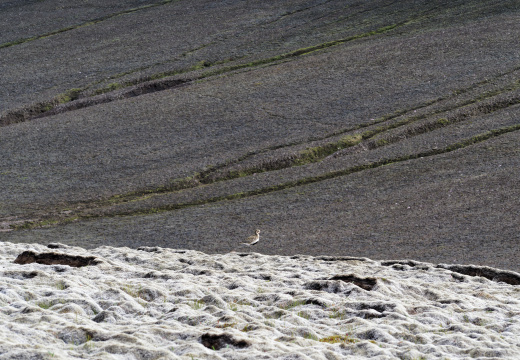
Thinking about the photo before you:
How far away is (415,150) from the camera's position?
22734mm

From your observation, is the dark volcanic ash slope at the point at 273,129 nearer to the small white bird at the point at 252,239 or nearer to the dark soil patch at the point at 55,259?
the small white bird at the point at 252,239

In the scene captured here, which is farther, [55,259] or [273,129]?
[273,129]

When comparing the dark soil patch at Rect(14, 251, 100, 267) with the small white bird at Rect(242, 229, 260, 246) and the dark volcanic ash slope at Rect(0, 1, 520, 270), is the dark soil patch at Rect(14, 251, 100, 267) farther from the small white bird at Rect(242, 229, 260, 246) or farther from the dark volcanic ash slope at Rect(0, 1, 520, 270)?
the small white bird at Rect(242, 229, 260, 246)

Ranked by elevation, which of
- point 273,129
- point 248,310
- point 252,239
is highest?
point 273,129

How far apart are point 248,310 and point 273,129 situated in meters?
17.1

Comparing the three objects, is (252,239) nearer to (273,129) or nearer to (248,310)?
(248,310)

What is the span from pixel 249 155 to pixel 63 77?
15428mm

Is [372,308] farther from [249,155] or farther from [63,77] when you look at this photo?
[63,77]

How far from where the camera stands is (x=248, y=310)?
29.7 feet

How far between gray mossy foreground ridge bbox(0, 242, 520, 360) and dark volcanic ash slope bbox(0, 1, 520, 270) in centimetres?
328

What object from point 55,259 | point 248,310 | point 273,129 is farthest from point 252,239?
point 273,129

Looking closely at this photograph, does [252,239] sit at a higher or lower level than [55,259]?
lower

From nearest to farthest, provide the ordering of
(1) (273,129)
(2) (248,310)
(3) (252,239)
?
(2) (248,310), (3) (252,239), (1) (273,129)

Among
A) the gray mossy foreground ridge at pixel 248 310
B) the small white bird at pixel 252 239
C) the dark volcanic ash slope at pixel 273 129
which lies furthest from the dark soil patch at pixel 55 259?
the small white bird at pixel 252 239
